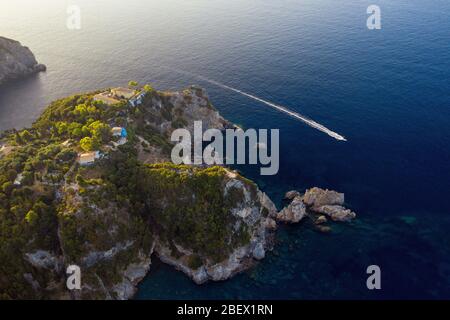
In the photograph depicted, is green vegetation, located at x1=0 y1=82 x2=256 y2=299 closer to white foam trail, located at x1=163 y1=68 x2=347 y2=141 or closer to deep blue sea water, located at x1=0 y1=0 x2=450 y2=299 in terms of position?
deep blue sea water, located at x1=0 y1=0 x2=450 y2=299

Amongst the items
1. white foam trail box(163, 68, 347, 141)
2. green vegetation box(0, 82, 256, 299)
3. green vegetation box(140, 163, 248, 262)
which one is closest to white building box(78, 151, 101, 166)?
green vegetation box(0, 82, 256, 299)

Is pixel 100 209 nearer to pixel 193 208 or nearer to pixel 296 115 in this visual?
pixel 193 208

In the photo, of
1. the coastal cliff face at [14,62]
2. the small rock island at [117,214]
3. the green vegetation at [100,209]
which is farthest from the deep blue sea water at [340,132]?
the green vegetation at [100,209]

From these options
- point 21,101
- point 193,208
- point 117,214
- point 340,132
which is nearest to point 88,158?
point 117,214

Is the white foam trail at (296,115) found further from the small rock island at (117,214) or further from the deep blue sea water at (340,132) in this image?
the small rock island at (117,214)
